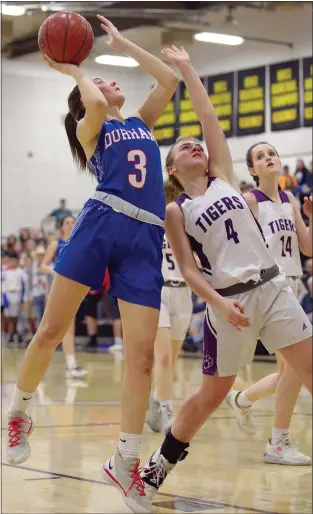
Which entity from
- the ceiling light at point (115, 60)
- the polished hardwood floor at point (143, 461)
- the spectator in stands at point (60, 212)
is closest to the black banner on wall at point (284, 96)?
the ceiling light at point (115, 60)

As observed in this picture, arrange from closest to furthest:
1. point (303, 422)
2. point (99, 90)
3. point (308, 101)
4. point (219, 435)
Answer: point (99, 90) < point (219, 435) < point (303, 422) < point (308, 101)

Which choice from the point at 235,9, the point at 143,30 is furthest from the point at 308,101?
the point at 143,30

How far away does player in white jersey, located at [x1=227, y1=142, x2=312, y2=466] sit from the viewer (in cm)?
613

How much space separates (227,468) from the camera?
615 centimetres

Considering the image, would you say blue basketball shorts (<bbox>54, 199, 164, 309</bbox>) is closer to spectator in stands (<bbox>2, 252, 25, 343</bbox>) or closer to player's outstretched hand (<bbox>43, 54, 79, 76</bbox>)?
player's outstretched hand (<bbox>43, 54, 79, 76</bbox>)

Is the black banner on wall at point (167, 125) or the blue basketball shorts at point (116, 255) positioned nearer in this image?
the blue basketball shorts at point (116, 255)

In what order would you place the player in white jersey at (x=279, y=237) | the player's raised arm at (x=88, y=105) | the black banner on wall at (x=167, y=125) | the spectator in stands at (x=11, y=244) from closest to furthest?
the player's raised arm at (x=88, y=105), the player in white jersey at (x=279, y=237), the spectator in stands at (x=11, y=244), the black banner on wall at (x=167, y=125)

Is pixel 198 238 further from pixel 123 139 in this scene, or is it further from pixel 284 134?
pixel 284 134

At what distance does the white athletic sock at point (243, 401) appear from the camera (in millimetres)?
6804

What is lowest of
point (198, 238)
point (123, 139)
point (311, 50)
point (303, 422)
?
point (303, 422)

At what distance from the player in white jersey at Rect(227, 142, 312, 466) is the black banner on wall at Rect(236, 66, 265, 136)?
517 inches

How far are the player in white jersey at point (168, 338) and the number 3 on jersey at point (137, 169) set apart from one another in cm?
309

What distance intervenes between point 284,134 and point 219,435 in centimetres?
1222

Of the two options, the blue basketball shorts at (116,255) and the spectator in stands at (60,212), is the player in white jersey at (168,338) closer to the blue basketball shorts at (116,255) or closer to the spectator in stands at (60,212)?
the blue basketball shorts at (116,255)
